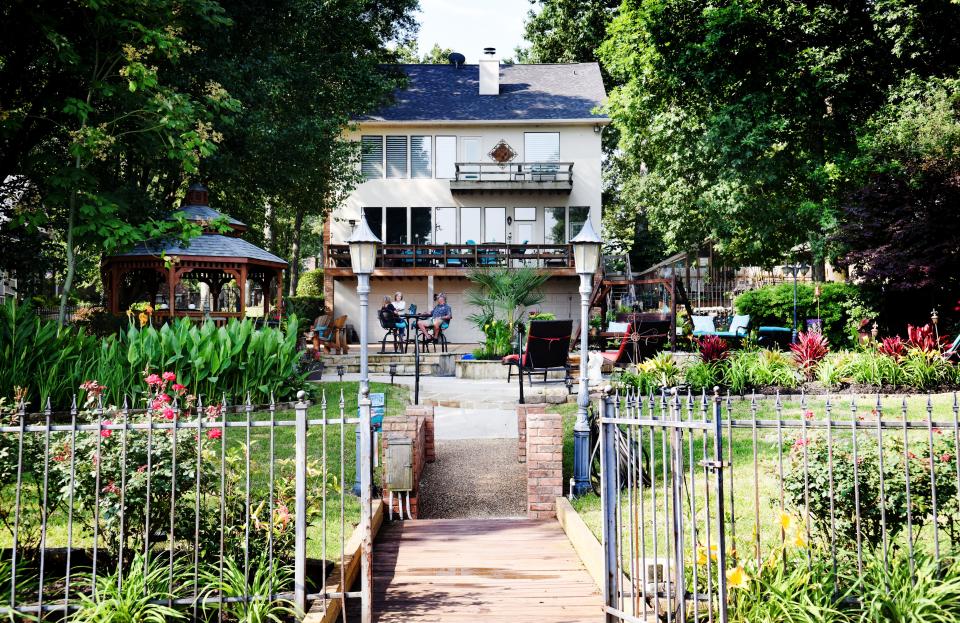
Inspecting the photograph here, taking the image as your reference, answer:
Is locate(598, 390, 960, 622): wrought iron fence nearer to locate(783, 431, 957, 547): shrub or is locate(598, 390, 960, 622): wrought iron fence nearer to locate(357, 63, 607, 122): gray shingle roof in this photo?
locate(783, 431, 957, 547): shrub

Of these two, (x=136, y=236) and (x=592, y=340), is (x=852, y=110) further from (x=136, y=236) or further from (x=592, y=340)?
(x=136, y=236)

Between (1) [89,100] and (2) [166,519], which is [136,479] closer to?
(2) [166,519]

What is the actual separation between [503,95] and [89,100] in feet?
61.4

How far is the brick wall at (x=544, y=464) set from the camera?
7266mm

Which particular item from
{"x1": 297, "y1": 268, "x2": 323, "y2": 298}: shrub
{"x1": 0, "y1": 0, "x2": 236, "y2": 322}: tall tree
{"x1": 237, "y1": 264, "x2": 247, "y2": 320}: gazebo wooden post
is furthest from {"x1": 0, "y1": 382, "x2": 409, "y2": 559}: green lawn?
{"x1": 297, "y1": 268, "x2": 323, "y2": 298}: shrub

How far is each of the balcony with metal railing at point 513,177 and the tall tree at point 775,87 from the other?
6.07 metres

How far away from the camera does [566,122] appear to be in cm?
2683

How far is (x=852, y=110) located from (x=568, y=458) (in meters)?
15.2

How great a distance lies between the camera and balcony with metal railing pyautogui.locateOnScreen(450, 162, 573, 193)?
26.4 meters

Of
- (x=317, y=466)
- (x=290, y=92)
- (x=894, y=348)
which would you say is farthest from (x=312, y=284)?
(x=317, y=466)

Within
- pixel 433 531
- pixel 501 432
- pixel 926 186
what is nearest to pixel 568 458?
pixel 501 432

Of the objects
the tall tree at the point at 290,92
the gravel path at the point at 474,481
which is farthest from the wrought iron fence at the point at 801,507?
the tall tree at the point at 290,92

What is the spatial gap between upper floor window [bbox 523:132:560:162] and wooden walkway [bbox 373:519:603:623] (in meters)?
21.8

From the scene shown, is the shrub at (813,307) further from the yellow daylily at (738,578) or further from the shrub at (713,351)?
the yellow daylily at (738,578)
